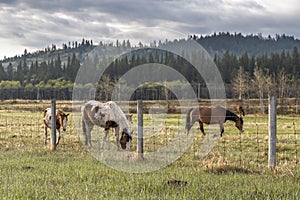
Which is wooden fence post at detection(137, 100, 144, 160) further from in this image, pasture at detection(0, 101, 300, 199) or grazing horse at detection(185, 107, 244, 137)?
grazing horse at detection(185, 107, 244, 137)

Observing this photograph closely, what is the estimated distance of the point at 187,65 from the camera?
109m

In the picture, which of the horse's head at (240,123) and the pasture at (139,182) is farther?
the horse's head at (240,123)

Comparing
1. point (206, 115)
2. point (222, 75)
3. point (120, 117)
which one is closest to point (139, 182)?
point (120, 117)

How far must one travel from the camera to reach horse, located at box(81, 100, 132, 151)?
13773mm

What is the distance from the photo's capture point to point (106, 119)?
50.5ft

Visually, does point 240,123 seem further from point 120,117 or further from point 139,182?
point 139,182

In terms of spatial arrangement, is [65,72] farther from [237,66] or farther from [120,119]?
[120,119]

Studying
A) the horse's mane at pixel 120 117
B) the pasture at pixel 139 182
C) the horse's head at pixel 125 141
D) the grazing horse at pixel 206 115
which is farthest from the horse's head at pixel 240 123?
the pasture at pixel 139 182

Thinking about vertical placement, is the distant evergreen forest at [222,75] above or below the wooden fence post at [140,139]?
above

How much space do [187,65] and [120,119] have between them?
96.0 m

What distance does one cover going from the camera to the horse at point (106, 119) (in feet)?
45.2

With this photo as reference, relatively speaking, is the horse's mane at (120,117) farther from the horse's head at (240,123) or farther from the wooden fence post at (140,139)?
the horse's head at (240,123)

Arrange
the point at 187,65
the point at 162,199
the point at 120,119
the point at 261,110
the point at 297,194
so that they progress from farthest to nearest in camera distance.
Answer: the point at 187,65 < the point at 261,110 < the point at 120,119 < the point at 297,194 < the point at 162,199

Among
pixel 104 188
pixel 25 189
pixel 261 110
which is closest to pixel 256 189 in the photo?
pixel 104 188
